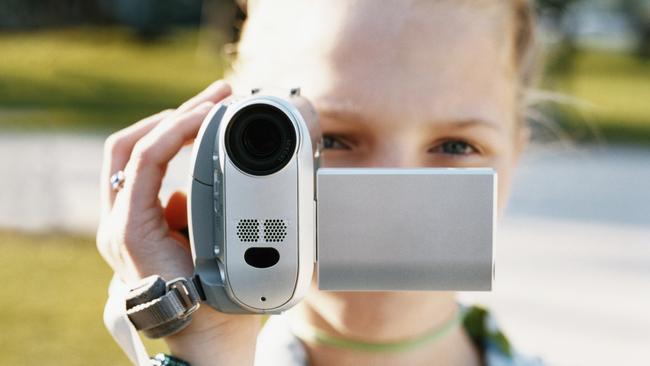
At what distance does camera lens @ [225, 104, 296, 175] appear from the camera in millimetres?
1500

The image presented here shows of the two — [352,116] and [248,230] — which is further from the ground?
[352,116]

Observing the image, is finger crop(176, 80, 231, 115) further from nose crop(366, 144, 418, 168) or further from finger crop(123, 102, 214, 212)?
nose crop(366, 144, 418, 168)

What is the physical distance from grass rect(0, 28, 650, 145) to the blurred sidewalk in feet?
3.48

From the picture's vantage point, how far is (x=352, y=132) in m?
1.92

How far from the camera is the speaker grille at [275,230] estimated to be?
4.93ft

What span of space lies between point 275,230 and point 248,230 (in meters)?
0.04

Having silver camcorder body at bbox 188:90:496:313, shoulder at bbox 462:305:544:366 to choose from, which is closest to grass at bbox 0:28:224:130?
shoulder at bbox 462:305:544:366

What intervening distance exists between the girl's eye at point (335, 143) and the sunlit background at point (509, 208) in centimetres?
67

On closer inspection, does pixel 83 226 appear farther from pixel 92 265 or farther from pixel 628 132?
pixel 628 132

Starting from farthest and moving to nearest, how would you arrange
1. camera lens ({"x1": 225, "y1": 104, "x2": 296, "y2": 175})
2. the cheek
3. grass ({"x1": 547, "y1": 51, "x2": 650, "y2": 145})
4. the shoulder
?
grass ({"x1": 547, "y1": 51, "x2": 650, "y2": 145}) < the shoulder < the cheek < camera lens ({"x1": 225, "y1": 104, "x2": 296, "y2": 175})

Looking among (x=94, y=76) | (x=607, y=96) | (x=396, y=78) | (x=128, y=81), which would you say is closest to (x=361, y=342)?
(x=396, y=78)

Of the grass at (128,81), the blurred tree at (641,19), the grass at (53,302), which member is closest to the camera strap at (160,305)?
the grass at (53,302)

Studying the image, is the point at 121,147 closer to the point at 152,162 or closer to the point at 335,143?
the point at 152,162

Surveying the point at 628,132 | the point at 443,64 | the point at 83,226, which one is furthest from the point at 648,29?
the point at 443,64
